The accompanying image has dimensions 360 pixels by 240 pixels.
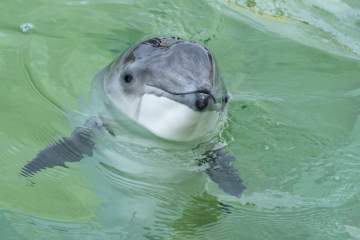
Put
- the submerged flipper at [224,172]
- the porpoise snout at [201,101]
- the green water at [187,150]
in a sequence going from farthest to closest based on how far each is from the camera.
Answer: the submerged flipper at [224,172] → the green water at [187,150] → the porpoise snout at [201,101]

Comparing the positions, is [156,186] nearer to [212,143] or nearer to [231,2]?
[212,143]

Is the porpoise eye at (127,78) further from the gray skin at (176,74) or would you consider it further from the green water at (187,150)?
the green water at (187,150)

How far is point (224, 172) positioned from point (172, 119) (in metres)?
1.16

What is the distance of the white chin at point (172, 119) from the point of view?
2.75 metres

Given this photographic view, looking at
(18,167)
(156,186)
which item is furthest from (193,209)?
(18,167)

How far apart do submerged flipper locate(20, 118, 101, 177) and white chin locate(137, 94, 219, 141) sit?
694 mm

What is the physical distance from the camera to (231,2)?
7012mm

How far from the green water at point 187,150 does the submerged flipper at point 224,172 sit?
0.31 ft

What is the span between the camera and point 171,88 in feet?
9.00

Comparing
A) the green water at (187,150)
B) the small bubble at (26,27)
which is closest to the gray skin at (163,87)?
the green water at (187,150)

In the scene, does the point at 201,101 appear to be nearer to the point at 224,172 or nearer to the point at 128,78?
the point at 128,78

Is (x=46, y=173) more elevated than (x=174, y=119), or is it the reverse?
(x=174, y=119)

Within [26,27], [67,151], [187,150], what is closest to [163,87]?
[187,150]

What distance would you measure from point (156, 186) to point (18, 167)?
51.2 inches
